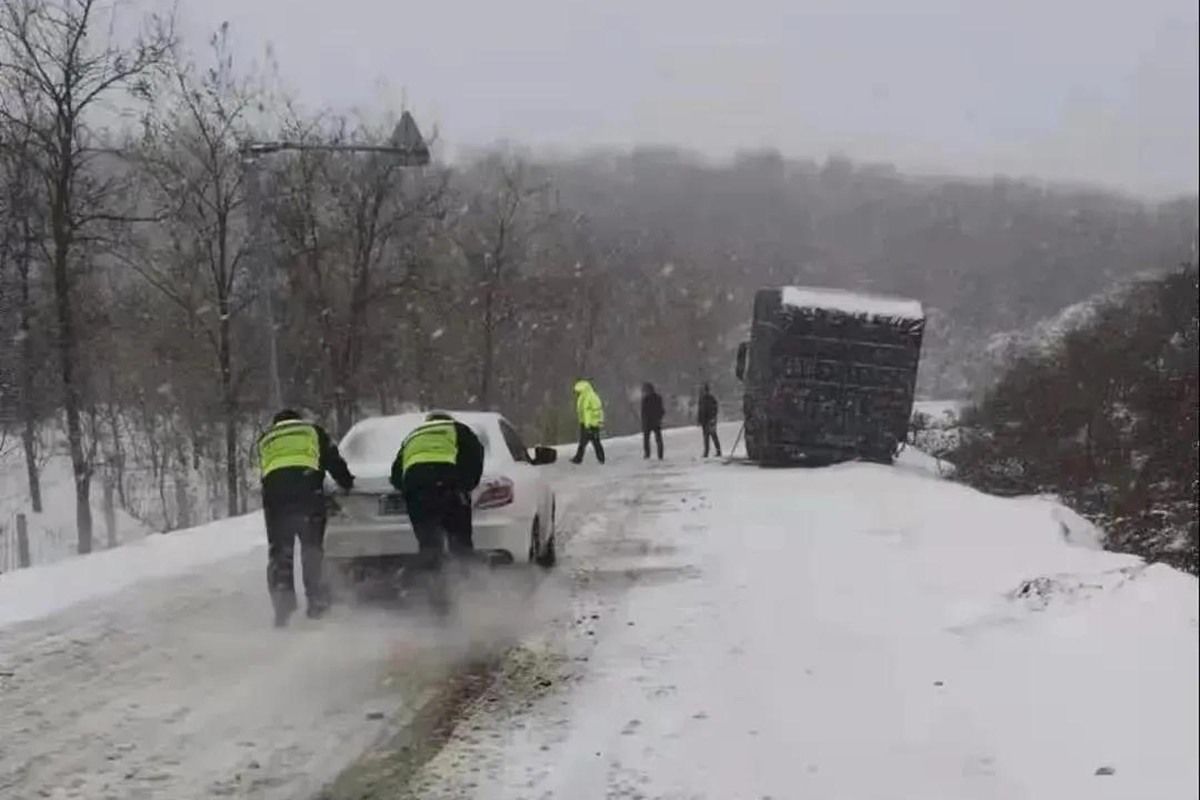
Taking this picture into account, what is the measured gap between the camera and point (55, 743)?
5.59m

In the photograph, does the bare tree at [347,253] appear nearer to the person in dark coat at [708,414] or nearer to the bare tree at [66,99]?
the bare tree at [66,99]

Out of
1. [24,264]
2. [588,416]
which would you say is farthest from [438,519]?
[588,416]

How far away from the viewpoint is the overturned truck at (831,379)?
21297 mm

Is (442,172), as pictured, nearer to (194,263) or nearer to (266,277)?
(266,277)

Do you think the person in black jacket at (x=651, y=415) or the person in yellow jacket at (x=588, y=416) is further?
the person in black jacket at (x=651, y=415)

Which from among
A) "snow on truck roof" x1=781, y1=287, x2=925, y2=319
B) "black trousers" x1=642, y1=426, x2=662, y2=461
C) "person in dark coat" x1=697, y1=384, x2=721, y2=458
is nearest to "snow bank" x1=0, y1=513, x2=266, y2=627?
"snow on truck roof" x1=781, y1=287, x2=925, y2=319

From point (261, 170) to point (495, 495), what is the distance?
9.27 feet

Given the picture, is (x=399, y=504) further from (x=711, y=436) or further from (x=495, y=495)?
(x=711, y=436)

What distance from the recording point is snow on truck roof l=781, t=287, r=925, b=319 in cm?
2002

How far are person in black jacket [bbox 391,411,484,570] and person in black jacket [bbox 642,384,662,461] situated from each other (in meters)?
15.6

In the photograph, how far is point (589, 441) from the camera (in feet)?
73.9

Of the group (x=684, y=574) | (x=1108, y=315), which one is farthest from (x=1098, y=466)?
(x=684, y=574)

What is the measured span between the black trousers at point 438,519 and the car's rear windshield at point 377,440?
898mm

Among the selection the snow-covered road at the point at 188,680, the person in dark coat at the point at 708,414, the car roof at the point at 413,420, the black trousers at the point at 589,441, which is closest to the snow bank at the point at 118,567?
the snow-covered road at the point at 188,680
